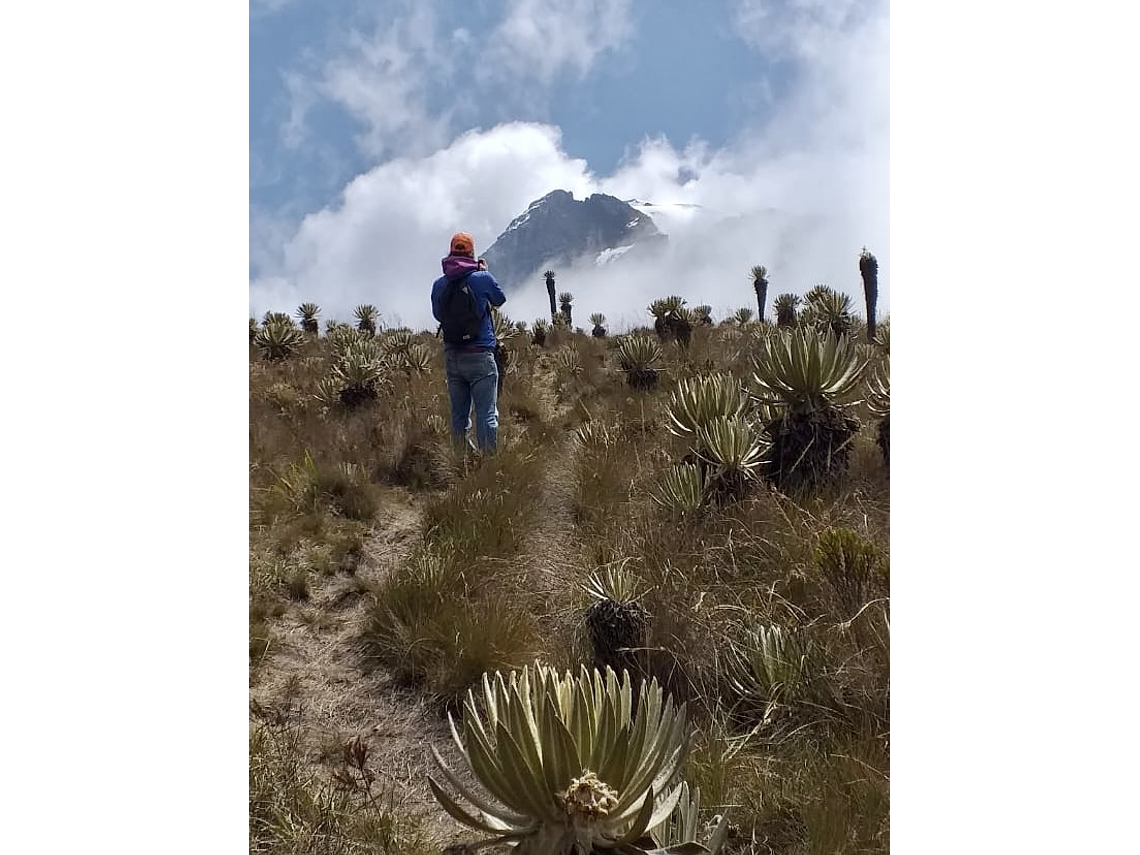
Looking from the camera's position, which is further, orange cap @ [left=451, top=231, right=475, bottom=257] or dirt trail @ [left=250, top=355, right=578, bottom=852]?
orange cap @ [left=451, top=231, right=475, bottom=257]

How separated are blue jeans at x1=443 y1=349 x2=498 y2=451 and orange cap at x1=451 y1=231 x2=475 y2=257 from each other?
771 mm

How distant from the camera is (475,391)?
17.9 ft

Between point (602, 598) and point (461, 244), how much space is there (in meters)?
3.38

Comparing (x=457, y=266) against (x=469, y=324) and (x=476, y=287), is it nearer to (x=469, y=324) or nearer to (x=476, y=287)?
(x=476, y=287)

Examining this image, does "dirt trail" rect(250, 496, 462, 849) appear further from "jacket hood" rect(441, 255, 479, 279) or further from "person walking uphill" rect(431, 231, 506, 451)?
"jacket hood" rect(441, 255, 479, 279)

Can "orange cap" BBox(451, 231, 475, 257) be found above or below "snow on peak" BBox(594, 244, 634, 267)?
below

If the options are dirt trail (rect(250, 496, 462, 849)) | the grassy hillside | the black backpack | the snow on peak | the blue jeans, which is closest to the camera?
the grassy hillside

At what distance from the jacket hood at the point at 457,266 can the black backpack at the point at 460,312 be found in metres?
0.04

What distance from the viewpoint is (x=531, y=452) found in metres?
5.73

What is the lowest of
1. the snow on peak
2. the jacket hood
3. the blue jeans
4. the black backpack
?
the blue jeans

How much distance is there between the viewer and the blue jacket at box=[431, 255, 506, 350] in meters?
5.13

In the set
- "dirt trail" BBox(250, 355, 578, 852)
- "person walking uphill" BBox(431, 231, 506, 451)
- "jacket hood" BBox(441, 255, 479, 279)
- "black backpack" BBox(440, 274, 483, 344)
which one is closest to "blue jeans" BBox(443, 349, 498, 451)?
"person walking uphill" BBox(431, 231, 506, 451)
